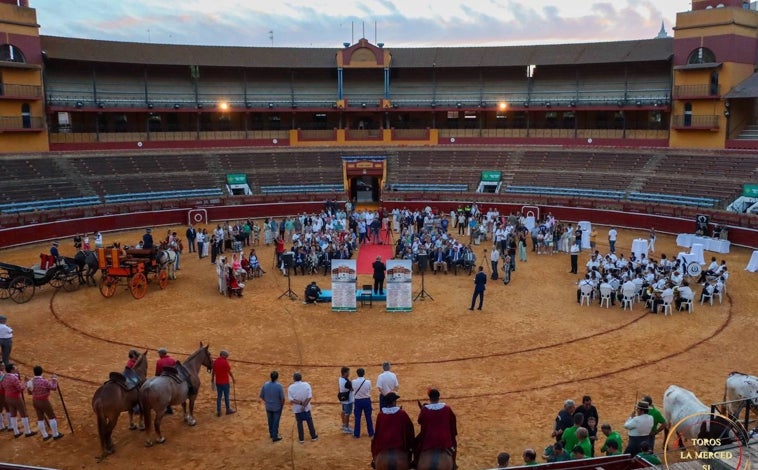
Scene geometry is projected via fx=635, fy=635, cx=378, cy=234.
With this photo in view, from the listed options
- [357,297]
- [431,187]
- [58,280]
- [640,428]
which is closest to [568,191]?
[431,187]

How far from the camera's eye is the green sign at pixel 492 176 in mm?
48906

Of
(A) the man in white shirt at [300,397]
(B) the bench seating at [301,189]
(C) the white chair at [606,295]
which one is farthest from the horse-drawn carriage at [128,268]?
(B) the bench seating at [301,189]

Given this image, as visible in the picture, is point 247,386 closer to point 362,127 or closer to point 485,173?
point 485,173

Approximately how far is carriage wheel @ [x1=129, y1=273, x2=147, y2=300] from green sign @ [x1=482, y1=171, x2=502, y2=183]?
3089 cm

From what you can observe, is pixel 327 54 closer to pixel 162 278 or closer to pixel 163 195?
pixel 163 195

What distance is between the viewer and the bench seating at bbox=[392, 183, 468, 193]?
159 ft

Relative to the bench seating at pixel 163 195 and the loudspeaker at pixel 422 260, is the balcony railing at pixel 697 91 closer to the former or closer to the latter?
the loudspeaker at pixel 422 260

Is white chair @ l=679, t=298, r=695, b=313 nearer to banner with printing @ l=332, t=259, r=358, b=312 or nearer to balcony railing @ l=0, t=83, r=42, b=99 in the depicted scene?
banner with printing @ l=332, t=259, r=358, b=312

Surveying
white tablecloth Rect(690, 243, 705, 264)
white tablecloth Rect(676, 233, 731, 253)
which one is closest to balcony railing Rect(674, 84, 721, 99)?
white tablecloth Rect(676, 233, 731, 253)

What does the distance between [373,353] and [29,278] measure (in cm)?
1374

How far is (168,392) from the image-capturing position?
12.7m

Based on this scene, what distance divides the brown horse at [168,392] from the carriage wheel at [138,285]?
11063mm

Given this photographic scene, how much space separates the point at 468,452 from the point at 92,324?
14014 mm

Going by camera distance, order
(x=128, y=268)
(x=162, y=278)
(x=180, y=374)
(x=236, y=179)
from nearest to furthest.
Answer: (x=180, y=374) → (x=128, y=268) → (x=162, y=278) → (x=236, y=179)
